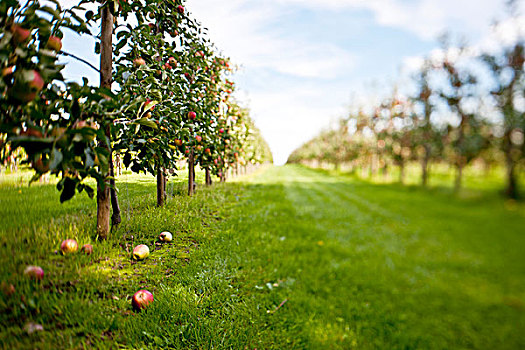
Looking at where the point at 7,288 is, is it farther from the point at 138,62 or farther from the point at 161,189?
the point at 138,62

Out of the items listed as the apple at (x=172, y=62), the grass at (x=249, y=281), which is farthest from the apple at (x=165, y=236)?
the apple at (x=172, y=62)

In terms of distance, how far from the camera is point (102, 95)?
4.29 feet

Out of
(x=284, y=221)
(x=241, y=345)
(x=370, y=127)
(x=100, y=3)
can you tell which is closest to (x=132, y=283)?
(x=241, y=345)

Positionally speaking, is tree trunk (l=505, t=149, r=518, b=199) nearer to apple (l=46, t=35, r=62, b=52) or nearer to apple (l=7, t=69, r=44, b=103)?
apple (l=7, t=69, r=44, b=103)

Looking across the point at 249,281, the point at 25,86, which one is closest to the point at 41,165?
the point at 25,86

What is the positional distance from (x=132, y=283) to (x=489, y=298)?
1.94 m

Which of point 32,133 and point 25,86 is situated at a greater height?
point 25,86

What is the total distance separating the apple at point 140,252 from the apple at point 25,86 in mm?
1126

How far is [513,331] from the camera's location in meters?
0.75

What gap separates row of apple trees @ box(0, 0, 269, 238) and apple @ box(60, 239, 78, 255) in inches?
8.6

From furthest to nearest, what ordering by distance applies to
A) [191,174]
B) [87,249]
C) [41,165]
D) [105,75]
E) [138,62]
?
[191,174] → [138,62] → [105,75] → [87,249] → [41,165]

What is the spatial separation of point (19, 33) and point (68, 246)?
3.61 ft

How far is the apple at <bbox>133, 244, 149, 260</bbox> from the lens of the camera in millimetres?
1684

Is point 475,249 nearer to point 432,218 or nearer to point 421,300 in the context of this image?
point 432,218
